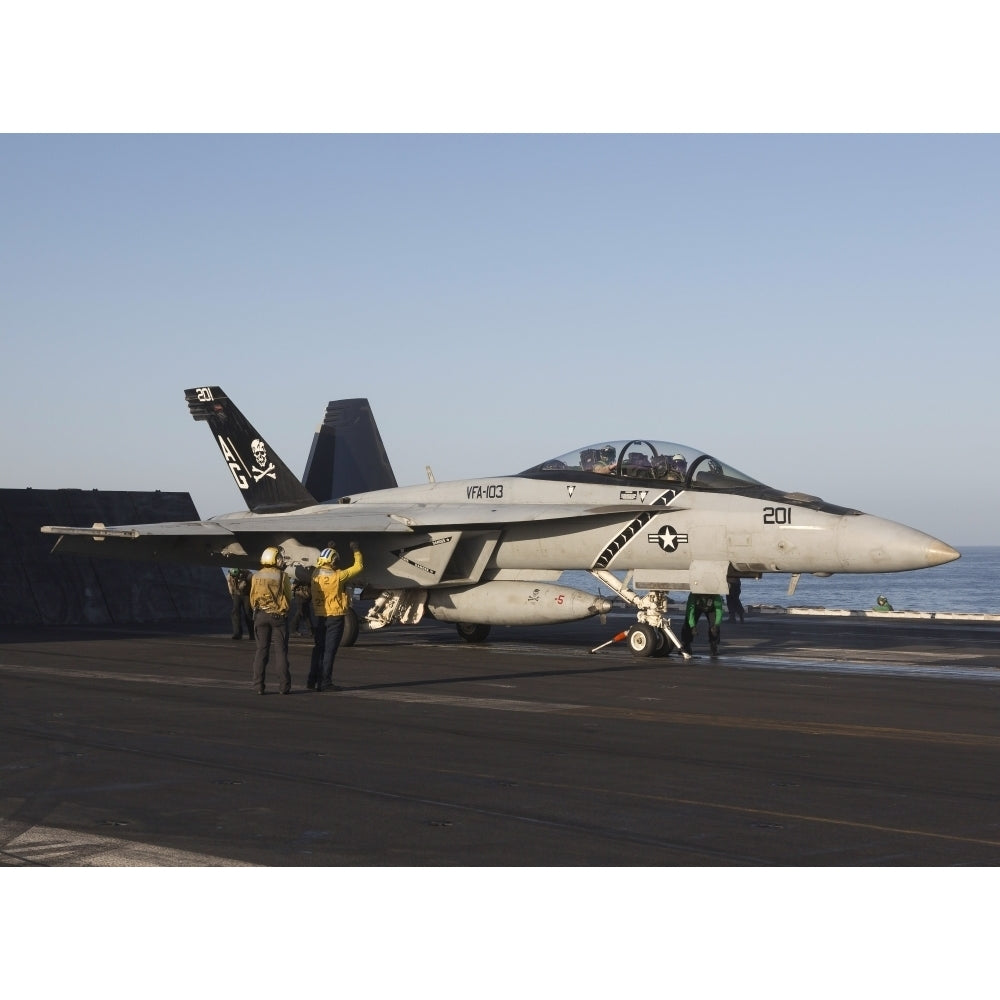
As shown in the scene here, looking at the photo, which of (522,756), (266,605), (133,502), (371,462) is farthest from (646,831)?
(133,502)

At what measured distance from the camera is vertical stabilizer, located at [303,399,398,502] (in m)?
32.2

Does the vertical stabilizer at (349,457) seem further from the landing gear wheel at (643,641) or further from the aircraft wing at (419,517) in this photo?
the landing gear wheel at (643,641)

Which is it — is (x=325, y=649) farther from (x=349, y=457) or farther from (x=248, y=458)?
(x=349, y=457)

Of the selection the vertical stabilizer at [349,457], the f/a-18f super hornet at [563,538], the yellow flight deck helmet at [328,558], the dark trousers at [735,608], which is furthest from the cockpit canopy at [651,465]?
the vertical stabilizer at [349,457]

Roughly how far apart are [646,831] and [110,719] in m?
6.73

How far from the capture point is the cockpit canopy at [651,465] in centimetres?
1911

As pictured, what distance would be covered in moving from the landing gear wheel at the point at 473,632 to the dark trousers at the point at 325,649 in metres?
7.69

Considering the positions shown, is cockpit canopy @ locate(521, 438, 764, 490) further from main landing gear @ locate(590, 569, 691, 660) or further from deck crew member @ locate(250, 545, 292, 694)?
deck crew member @ locate(250, 545, 292, 694)

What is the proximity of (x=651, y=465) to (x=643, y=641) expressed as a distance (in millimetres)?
2723

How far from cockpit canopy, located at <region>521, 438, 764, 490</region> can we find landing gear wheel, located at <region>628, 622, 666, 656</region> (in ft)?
7.55

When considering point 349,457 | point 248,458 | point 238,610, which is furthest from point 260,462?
point 349,457

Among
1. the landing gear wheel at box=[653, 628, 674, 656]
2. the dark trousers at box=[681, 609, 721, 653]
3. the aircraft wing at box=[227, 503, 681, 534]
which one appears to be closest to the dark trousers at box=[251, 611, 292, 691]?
the aircraft wing at box=[227, 503, 681, 534]

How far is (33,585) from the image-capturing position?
30.4 meters

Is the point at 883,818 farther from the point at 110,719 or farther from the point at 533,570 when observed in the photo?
the point at 533,570
